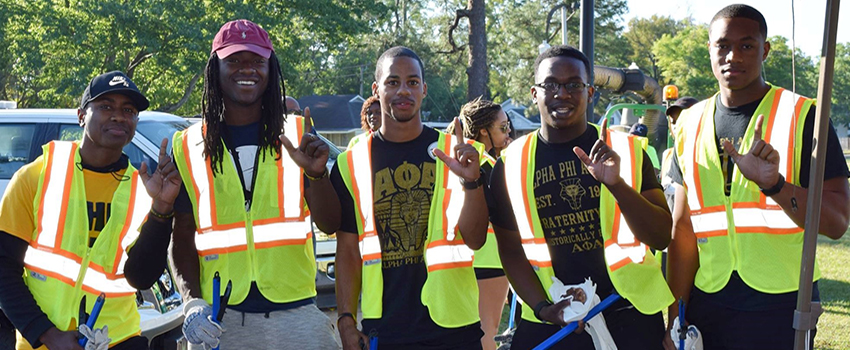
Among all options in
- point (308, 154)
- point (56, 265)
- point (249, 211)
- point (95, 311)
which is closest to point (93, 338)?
point (95, 311)

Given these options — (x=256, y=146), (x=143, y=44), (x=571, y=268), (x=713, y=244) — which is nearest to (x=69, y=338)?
(x=256, y=146)

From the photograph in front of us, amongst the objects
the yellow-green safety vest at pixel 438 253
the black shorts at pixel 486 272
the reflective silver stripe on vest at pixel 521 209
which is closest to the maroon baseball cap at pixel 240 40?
the yellow-green safety vest at pixel 438 253

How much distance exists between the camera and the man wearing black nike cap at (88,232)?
3.41 m

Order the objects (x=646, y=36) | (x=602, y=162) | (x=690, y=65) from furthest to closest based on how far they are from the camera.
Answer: (x=646, y=36) → (x=690, y=65) → (x=602, y=162)

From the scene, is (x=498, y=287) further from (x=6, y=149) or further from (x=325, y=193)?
(x=6, y=149)

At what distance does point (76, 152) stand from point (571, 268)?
219cm

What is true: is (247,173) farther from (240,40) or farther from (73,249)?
(73,249)

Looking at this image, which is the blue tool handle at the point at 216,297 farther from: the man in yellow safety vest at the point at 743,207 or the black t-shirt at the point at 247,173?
the man in yellow safety vest at the point at 743,207

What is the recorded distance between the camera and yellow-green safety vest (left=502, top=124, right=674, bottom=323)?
3.31m

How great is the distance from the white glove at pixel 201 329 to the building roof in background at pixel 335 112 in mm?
44045

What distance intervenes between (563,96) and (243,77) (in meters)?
1.37

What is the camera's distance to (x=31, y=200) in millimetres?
3516

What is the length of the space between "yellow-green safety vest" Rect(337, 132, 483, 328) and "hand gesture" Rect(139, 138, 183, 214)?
72 cm

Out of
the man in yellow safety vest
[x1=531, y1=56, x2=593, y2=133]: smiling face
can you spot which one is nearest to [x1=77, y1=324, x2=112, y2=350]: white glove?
[x1=531, y1=56, x2=593, y2=133]: smiling face
